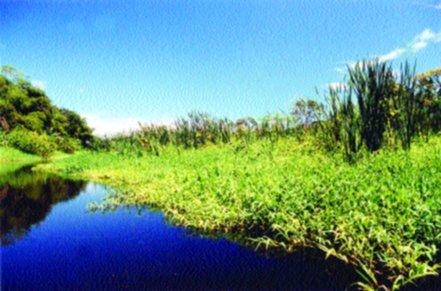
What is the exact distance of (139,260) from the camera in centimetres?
504

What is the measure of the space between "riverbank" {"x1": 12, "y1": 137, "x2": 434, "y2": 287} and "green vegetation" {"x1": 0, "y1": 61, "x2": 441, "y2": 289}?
0.04 ft

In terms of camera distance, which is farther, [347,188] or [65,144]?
[65,144]

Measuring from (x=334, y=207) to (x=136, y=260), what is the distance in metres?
2.06

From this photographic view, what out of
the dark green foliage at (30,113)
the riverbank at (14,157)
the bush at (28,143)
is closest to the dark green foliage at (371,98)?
the riverbank at (14,157)

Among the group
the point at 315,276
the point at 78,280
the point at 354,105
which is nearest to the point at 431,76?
the point at 354,105

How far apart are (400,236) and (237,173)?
13.3 feet

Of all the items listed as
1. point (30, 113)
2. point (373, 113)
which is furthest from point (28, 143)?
point (373, 113)

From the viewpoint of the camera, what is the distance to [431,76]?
1343 centimetres

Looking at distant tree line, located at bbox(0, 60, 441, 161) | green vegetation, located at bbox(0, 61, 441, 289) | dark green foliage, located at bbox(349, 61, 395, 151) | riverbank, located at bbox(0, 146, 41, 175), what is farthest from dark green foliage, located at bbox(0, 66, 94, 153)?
dark green foliage, located at bbox(349, 61, 395, 151)

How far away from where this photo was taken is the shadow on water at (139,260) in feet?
14.0

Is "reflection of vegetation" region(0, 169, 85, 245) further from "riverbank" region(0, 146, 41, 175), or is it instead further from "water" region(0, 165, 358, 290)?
"riverbank" region(0, 146, 41, 175)

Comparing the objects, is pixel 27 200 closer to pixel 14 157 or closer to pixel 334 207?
pixel 334 207

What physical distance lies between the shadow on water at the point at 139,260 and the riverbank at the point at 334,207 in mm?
203

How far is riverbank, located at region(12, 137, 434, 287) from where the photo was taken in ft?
13.4
